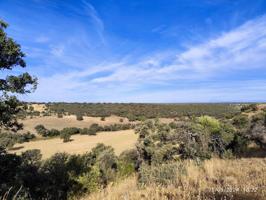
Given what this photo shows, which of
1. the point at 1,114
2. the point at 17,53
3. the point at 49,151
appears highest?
the point at 17,53

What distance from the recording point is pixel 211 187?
704 cm

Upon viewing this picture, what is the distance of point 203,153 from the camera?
1416 cm

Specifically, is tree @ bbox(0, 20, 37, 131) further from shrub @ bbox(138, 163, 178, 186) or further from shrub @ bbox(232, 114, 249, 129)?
shrub @ bbox(232, 114, 249, 129)

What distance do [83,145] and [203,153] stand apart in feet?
57.2

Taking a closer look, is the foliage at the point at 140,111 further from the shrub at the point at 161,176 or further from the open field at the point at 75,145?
the shrub at the point at 161,176

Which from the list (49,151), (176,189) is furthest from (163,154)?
(49,151)

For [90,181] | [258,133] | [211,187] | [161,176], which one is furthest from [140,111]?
[211,187]

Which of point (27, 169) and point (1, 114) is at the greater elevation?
point (1, 114)

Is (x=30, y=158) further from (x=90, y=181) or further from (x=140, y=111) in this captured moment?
(x=140, y=111)

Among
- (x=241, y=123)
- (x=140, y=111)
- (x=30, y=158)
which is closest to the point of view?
(x=30, y=158)

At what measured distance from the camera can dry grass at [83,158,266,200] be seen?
618cm

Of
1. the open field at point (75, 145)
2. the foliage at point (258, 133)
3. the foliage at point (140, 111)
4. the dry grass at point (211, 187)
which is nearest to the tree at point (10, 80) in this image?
the dry grass at point (211, 187)

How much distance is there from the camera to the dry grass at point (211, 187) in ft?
20.3

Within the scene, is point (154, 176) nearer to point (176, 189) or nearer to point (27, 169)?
point (176, 189)
